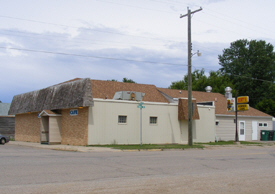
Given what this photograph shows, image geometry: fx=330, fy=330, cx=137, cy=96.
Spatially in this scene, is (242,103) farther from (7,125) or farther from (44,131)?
(7,125)

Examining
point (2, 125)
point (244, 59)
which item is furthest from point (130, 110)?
point (244, 59)

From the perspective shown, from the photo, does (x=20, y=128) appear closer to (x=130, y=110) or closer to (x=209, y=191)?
(x=130, y=110)

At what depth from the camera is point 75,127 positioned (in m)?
24.9

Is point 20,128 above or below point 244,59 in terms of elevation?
below

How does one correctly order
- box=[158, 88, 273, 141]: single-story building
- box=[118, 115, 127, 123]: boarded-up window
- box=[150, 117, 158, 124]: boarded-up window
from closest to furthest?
box=[118, 115, 127, 123]: boarded-up window, box=[150, 117, 158, 124]: boarded-up window, box=[158, 88, 273, 141]: single-story building

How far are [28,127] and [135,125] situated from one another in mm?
12824

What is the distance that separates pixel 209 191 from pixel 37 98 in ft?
84.0

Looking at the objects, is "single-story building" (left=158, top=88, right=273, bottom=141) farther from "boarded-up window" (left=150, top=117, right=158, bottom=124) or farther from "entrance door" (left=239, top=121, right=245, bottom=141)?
"boarded-up window" (left=150, top=117, right=158, bottom=124)

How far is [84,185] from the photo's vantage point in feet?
27.2

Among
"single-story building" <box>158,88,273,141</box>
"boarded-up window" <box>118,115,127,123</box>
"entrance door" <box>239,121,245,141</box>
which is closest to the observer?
"boarded-up window" <box>118,115,127,123</box>

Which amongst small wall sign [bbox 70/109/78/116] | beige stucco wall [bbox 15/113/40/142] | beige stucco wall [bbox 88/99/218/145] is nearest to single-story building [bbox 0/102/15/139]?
beige stucco wall [bbox 15/113/40/142]

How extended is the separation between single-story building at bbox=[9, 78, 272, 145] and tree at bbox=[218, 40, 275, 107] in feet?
103

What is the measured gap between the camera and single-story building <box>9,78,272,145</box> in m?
24.1

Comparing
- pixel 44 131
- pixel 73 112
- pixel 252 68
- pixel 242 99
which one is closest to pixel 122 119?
pixel 73 112
